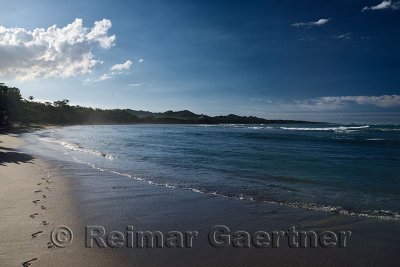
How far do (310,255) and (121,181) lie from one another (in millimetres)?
7524

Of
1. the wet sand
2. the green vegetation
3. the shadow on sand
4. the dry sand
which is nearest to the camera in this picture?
the dry sand

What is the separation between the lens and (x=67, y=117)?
119 m

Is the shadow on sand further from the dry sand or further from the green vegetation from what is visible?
the green vegetation

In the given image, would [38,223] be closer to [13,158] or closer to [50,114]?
[13,158]

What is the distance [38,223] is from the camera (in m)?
5.02

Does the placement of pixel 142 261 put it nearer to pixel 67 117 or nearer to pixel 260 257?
pixel 260 257

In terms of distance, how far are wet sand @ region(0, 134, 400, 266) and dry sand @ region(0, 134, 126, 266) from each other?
1 centimetres

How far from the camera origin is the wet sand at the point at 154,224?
3.91 meters

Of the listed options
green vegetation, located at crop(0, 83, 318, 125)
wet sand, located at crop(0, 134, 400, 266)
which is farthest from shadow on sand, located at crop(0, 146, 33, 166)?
green vegetation, located at crop(0, 83, 318, 125)

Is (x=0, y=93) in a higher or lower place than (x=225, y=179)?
higher

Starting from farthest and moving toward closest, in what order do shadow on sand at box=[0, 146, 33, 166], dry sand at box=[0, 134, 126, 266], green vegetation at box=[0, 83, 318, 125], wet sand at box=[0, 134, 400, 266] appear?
green vegetation at box=[0, 83, 318, 125] < shadow on sand at box=[0, 146, 33, 166] < wet sand at box=[0, 134, 400, 266] < dry sand at box=[0, 134, 126, 266]

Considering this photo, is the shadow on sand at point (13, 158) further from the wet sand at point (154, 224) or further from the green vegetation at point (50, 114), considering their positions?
the green vegetation at point (50, 114)

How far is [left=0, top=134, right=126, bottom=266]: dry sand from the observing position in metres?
3.71

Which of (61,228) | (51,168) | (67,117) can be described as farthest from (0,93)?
(67,117)
